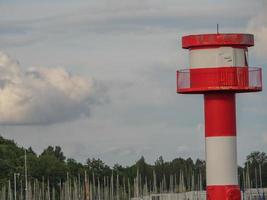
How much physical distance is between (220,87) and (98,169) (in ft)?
420

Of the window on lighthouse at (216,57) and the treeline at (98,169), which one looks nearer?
the window on lighthouse at (216,57)

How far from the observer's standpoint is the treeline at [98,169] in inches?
5655

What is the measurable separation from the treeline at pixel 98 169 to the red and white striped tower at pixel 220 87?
96925 mm

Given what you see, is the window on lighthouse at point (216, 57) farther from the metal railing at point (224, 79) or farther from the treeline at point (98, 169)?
the treeline at point (98, 169)

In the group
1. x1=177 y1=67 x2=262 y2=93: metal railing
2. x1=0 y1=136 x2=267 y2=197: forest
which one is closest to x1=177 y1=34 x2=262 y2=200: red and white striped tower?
x1=177 y1=67 x2=262 y2=93: metal railing

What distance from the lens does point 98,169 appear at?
16538 centimetres

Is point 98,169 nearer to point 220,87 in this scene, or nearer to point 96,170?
point 96,170

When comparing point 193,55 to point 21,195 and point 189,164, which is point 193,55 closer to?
point 21,195

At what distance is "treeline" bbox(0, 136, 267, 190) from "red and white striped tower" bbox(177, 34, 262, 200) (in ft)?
318

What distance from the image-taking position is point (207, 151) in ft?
127

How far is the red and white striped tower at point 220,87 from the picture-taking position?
3828cm

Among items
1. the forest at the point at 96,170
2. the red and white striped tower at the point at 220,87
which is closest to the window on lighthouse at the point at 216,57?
the red and white striped tower at the point at 220,87

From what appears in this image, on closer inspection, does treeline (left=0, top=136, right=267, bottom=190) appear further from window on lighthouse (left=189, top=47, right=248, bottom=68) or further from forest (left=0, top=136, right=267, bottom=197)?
window on lighthouse (left=189, top=47, right=248, bottom=68)

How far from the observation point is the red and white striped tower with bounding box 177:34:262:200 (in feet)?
126
